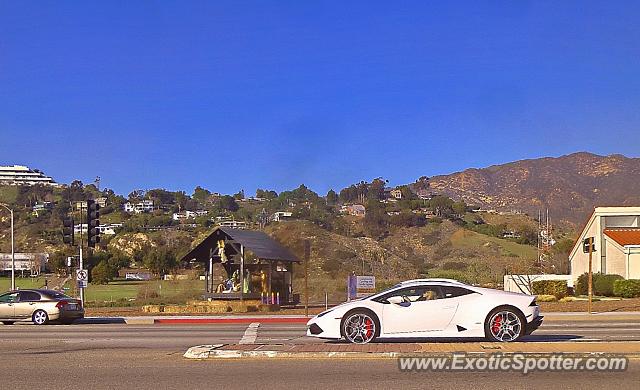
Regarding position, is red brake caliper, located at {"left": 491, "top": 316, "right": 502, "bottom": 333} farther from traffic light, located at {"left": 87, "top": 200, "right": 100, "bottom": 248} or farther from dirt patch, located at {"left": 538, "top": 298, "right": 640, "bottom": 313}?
traffic light, located at {"left": 87, "top": 200, "right": 100, "bottom": 248}

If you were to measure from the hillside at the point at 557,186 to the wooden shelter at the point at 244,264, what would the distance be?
119m

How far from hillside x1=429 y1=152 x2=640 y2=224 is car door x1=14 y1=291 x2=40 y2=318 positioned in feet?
431

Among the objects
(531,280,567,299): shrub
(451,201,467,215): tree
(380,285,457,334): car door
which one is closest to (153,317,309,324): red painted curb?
(380,285,457,334): car door

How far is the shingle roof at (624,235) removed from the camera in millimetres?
45719

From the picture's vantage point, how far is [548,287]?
4159 cm

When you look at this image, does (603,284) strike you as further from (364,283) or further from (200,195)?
(200,195)

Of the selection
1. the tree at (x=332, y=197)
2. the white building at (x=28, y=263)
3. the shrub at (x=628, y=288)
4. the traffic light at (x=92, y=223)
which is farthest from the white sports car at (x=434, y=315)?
the tree at (x=332, y=197)

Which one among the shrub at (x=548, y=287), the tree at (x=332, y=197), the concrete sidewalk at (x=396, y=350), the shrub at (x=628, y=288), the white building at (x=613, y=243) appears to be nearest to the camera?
the concrete sidewalk at (x=396, y=350)

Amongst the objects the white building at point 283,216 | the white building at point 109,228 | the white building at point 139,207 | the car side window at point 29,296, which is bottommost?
the car side window at point 29,296

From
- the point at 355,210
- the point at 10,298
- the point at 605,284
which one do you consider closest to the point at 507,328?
the point at 10,298

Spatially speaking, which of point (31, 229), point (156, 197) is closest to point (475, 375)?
point (31, 229)

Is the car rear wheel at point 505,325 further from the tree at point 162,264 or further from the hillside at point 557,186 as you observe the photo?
the hillside at point 557,186

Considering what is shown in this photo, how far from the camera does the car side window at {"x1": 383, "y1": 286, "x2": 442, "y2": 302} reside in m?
16.1

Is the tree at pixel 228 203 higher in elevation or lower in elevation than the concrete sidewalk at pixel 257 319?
higher
